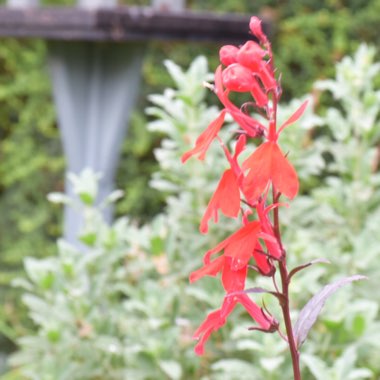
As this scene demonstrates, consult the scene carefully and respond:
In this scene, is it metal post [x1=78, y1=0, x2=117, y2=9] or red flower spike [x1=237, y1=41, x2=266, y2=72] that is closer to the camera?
red flower spike [x1=237, y1=41, x2=266, y2=72]

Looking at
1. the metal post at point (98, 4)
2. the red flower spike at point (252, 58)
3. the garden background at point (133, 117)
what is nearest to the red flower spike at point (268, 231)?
the red flower spike at point (252, 58)

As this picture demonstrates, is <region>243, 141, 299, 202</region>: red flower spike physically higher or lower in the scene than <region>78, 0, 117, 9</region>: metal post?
lower

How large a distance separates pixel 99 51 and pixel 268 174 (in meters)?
2.21

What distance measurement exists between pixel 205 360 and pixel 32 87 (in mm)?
2667

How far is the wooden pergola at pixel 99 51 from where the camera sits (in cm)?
262

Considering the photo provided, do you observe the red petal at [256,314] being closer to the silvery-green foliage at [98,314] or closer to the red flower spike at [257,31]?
the red flower spike at [257,31]

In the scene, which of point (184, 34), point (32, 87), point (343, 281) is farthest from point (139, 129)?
point (343, 281)

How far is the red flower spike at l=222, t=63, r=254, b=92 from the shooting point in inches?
29.4

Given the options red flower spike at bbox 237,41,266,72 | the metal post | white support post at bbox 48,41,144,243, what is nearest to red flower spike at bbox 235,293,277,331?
red flower spike at bbox 237,41,266,72

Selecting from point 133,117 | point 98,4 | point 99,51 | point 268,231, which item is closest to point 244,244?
point 268,231

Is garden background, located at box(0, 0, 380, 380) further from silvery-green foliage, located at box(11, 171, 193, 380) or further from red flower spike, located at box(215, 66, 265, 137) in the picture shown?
red flower spike, located at box(215, 66, 265, 137)

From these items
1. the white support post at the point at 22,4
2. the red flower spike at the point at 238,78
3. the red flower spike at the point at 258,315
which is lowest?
the red flower spike at the point at 258,315

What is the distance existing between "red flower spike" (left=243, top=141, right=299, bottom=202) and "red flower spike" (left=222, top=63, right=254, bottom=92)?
0.06 m

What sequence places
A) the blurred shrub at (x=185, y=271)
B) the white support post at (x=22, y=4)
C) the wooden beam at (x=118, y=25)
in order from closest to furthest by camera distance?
1. the blurred shrub at (x=185, y=271)
2. the wooden beam at (x=118, y=25)
3. the white support post at (x=22, y=4)
